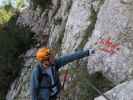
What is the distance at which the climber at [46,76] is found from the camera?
10445 millimetres

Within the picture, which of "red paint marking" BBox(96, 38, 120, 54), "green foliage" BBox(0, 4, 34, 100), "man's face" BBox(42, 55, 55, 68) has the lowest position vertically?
"green foliage" BBox(0, 4, 34, 100)

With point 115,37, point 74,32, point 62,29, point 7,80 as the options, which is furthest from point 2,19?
point 115,37

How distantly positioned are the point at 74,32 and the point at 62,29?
2296mm

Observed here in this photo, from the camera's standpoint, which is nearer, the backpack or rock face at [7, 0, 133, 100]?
the backpack

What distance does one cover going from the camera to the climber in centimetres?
1045

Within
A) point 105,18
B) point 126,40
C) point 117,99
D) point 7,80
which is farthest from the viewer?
point 7,80

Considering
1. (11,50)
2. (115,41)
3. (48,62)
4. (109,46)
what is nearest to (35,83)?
(48,62)

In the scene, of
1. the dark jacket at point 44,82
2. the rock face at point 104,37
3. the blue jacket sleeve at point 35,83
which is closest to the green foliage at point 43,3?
the rock face at point 104,37

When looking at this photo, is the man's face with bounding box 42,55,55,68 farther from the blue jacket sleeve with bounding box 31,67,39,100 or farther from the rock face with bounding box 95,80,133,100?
the rock face with bounding box 95,80,133,100

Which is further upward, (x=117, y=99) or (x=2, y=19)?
(x=117, y=99)

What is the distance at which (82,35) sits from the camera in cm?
1344

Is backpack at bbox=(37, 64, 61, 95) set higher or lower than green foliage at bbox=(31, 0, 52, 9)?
higher

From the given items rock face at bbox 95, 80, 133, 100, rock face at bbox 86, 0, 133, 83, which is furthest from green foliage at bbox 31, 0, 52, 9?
rock face at bbox 95, 80, 133, 100

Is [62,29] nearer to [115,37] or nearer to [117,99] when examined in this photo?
[115,37]
